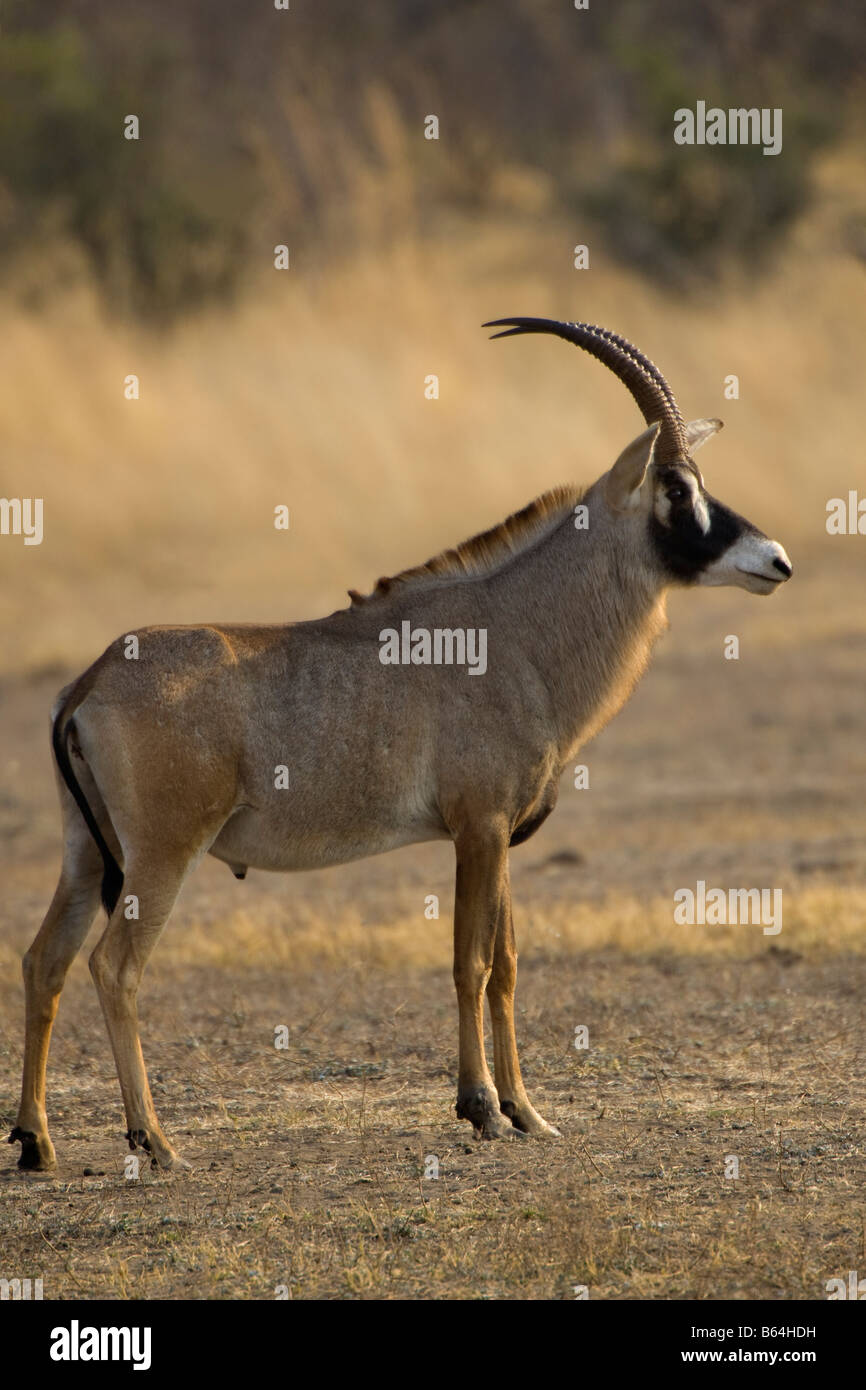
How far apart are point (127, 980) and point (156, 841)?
→ 1.73 feet

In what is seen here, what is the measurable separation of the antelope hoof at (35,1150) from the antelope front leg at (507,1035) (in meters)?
1.73

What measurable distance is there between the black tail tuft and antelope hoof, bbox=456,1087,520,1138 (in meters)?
1.54

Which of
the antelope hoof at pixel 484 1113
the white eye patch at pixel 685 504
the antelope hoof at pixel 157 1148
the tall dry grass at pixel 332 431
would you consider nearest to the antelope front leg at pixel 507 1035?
the antelope hoof at pixel 484 1113

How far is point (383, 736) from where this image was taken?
24.2ft

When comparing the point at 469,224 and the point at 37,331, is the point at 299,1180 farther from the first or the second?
the point at 469,224

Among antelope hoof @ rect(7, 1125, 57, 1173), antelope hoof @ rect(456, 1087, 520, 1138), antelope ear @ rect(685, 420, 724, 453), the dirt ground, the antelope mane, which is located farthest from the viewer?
antelope ear @ rect(685, 420, 724, 453)

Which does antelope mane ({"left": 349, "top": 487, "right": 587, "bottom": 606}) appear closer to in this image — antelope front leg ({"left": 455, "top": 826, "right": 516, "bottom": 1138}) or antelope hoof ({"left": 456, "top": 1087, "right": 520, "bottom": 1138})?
antelope front leg ({"left": 455, "top": 826, "right": 516, "bottom": 1138})

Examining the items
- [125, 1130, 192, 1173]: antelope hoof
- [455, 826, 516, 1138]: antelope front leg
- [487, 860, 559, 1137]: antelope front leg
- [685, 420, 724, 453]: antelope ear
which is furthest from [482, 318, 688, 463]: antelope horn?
[125, 1130, 192, 1173]: antelope hoof

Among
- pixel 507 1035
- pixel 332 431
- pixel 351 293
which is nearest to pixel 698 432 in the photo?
pixel 507 1035

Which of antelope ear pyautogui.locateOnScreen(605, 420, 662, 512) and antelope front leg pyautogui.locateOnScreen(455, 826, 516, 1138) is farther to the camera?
antelope ear pyautogui.locateOnScreen(605, 420, 662, 512)

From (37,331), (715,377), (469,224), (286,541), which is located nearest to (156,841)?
(286,541)

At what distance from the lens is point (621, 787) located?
16469 mm

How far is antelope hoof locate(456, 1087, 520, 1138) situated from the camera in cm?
734

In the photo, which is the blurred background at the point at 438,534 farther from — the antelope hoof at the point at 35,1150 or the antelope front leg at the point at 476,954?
the antelope hoof at the point at 35,1150
